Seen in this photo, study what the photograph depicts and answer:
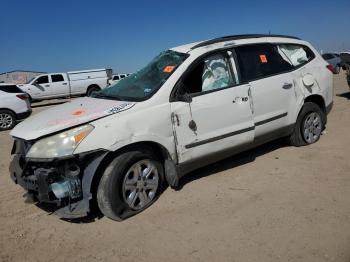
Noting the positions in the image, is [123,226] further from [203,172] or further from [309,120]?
[309,120]

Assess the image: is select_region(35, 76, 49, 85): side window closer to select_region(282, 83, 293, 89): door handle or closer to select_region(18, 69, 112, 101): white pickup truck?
select_region(18, 69, 112, 101): white pickup truck

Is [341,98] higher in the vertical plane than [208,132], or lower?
lower

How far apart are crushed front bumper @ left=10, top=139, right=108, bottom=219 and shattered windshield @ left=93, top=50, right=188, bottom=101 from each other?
974 mm

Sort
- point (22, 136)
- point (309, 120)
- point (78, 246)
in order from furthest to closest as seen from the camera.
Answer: point (309, 120) → point (22, 136) → point (78, 246)

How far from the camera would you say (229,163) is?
5.36m

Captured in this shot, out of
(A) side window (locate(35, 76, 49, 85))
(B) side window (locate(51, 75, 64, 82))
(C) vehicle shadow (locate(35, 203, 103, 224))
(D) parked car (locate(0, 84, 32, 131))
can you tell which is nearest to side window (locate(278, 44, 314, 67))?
(C) vehicle shadow (locate(35, 203, 103, 224))

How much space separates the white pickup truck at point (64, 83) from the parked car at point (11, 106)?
30.3 ft

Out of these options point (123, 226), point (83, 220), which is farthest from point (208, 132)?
point (83, 220)

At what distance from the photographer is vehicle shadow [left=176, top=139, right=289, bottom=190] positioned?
4.90 meters

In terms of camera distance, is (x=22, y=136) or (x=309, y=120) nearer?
(x=22, y=136)

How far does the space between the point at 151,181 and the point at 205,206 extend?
664 mm

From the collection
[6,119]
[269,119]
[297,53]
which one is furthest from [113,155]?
[6,119]

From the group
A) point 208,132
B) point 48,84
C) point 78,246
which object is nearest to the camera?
point 78,246

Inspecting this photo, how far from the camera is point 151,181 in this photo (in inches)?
159
